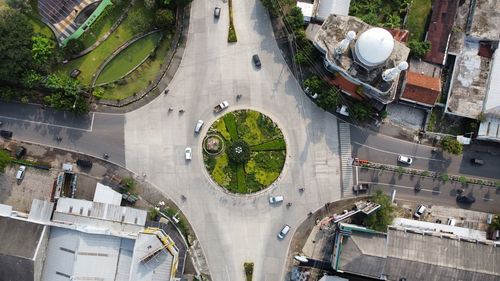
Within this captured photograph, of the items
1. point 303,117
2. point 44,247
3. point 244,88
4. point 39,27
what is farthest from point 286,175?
point 39,27

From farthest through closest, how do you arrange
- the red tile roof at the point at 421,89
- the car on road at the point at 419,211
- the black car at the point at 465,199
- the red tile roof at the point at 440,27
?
the black car at the point at 465,199 → the car on road at the point at 419,211 → the red tile roof at the point at 440,27 → the red tile roof at the point at 421,89

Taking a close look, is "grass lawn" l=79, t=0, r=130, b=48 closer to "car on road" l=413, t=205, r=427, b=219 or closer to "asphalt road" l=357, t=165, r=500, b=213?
"asphalt road" l=357, t=165, r=500, b=213

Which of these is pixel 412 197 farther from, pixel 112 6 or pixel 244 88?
pixel 112 6

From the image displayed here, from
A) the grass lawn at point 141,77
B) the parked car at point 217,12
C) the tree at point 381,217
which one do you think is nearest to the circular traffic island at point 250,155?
the grass lawn at point 141,77

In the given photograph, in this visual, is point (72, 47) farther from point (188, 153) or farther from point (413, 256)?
point (413, 256)

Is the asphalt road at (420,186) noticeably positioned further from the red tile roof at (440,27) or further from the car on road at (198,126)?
the car on road at (198,126)

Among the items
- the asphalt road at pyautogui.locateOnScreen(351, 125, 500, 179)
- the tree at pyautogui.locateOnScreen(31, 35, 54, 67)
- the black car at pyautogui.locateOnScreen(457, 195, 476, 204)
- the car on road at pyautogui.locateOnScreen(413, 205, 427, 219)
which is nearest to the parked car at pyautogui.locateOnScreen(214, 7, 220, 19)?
the tree at pyautogui.locateOnScreen(31, 35, 54, 67)
